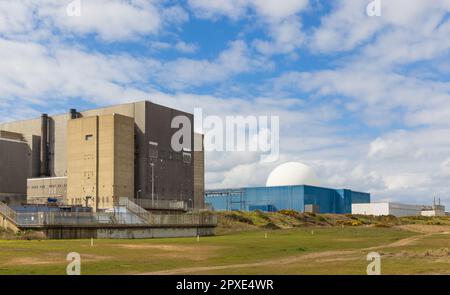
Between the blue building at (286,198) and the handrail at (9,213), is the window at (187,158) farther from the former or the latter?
the handrail at (9,213)

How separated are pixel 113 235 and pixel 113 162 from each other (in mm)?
32944

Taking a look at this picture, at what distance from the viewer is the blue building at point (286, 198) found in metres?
160

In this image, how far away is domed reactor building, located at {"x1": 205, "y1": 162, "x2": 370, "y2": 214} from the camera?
526 ft

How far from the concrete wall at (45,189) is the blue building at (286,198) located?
215 ft

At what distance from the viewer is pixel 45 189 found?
108m

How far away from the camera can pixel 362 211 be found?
18812 centimetres

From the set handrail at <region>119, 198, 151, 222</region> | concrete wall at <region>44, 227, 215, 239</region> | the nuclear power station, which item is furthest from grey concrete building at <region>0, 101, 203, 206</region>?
concrete wall at <region>44, 227, 215, 239</region>

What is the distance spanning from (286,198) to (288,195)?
5.15 ft

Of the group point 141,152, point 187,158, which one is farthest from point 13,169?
point 187,158
